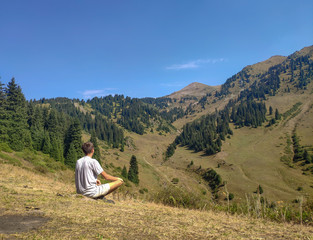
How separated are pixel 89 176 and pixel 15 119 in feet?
191

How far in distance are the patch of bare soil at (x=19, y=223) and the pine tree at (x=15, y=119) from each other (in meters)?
48.5

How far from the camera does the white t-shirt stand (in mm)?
7291

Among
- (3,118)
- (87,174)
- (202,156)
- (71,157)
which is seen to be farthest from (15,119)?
(202,156)

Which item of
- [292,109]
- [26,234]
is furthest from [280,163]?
[292,109]

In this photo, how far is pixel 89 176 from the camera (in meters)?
7.32

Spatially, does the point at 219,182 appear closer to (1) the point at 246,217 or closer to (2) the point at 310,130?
(1) the point at 246,217

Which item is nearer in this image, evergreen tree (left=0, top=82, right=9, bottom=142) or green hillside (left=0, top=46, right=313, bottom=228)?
green hillside (left=0, top=46, right=313, bottom=228)

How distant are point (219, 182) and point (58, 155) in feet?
208

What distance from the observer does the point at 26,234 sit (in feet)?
12.9

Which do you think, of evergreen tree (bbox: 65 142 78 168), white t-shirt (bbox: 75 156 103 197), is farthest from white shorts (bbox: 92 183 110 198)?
evergreen tree (bbox: 65 142 78 168)

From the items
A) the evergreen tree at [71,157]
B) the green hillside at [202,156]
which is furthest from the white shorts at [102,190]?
the evergreen tree at [71,157]

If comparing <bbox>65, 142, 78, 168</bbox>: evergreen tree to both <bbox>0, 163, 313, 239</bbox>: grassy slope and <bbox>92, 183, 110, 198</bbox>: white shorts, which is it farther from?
<bbox>0, 163, 313, 239</bbox>: grassy slope

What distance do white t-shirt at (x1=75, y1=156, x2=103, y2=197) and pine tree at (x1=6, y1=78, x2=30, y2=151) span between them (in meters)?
47.0

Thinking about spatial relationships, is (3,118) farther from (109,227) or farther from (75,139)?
(109,227)
